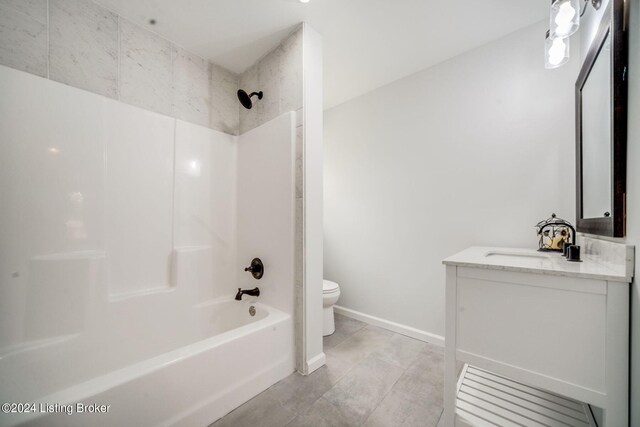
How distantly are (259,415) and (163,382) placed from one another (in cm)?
53

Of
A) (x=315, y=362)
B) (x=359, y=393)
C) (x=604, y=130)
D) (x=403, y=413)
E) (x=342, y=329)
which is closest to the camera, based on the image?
(x=604, y=130)

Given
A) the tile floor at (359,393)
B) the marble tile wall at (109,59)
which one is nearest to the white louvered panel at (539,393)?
the tile floor at (359,393)

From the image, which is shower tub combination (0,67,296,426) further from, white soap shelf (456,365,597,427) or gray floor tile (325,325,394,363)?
white soap shelf (456,365,597,427)

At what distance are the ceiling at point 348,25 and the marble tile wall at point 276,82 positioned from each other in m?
0.08

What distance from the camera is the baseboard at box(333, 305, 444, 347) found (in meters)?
2.02

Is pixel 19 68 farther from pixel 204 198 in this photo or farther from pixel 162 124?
pixel 204 198

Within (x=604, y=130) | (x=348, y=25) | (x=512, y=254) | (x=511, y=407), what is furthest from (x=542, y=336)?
(x=348, y=25)

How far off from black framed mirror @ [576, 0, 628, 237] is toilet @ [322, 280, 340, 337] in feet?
5.52

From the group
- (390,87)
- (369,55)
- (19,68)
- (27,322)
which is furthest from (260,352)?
(390,87)

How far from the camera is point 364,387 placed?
1.50 meters

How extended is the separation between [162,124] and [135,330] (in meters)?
1.43

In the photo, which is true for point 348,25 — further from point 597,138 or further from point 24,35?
point 24,35

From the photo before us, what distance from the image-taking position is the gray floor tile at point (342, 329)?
208 centimetres

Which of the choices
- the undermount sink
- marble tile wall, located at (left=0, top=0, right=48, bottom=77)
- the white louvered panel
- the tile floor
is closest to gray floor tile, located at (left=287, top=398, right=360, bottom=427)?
the tile floor
